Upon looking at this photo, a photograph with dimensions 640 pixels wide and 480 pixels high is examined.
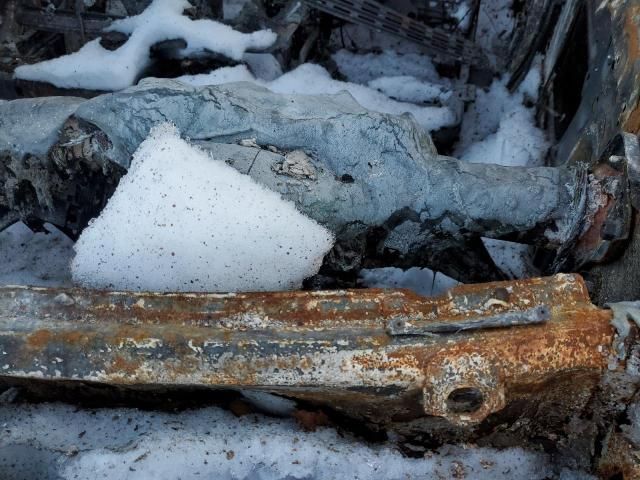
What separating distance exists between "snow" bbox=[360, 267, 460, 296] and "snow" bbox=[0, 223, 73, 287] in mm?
1088

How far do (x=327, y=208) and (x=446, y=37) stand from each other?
1776 mm

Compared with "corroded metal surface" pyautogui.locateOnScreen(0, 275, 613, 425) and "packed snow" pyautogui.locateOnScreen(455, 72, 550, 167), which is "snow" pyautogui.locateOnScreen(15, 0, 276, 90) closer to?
"packed snow" pyautogui.locateOnScreen(455, 72, 550, 167)

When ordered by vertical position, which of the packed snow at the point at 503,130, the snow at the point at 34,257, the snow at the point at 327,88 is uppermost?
the packed snow at the point at 503,130

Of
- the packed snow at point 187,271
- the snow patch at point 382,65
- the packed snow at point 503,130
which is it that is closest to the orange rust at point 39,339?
the packed snow at point 187,271

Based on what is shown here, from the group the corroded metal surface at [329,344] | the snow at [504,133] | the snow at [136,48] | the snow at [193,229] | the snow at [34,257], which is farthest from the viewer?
the snow at [136,48]

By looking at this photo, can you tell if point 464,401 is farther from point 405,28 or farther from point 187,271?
point 405,28

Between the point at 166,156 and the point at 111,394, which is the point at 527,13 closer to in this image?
the point at 166,156

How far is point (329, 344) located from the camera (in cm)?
110

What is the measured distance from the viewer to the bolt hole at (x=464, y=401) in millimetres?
1084

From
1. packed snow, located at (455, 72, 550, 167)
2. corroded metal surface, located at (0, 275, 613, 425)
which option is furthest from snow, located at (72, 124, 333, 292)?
packed snow, located at (455, 72, 550, 167)

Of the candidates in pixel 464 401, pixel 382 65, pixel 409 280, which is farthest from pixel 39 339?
pixel 382 65

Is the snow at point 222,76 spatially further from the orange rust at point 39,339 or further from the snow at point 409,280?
the orange rust at point 39,339

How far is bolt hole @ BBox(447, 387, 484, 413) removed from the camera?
108cm

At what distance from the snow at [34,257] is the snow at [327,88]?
91 cm
